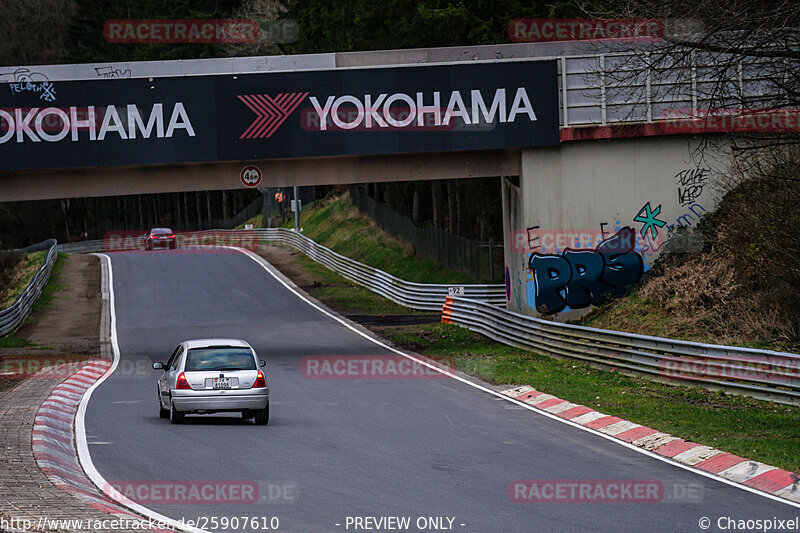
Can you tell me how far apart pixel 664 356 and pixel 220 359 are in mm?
8999

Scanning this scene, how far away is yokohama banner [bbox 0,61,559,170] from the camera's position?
81.9 ft

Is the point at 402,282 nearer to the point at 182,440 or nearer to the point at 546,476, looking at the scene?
the point at 182,440

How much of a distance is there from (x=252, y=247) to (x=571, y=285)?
41882 mm

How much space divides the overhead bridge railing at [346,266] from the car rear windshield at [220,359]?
19.7 meters

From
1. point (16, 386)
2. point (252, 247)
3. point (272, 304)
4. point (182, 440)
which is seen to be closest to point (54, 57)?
point (252, 247)

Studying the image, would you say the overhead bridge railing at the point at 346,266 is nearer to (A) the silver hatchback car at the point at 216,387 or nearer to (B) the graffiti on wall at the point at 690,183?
(B) the graffiti on wall at the point at 690,183

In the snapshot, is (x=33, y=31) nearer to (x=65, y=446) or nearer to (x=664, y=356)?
(x=664, y=356)

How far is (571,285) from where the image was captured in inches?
1053

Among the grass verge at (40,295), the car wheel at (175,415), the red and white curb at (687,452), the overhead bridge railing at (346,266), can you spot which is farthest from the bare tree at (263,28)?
the red and white curb at (687,452)

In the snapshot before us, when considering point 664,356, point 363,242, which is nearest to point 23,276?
point 363,242

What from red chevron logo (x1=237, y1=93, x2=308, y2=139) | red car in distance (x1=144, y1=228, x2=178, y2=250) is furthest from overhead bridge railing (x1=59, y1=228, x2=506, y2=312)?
red chevron logo (x1=237, y1=93, x2=308, y2=139)

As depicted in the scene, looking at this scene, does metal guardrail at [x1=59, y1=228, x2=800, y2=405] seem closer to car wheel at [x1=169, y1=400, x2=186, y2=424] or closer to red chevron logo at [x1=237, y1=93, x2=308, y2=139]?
red chevron logo at [x1=237, y1=93, x2=308, y2=139]

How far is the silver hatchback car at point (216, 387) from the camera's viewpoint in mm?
15648

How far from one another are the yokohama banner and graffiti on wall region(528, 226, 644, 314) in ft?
10.4
